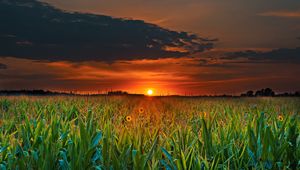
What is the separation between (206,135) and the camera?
5520mm

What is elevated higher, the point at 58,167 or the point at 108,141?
the point at 108,141

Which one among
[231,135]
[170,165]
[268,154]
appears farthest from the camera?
[231,135]

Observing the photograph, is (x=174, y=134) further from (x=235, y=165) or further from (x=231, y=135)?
(x=235, y=165)

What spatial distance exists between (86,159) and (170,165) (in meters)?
1.02

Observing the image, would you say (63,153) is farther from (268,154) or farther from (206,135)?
(268,154)

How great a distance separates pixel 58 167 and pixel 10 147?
3.28ft

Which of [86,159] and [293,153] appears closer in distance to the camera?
[86,159]

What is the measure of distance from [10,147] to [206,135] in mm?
2763

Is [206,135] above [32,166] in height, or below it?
above

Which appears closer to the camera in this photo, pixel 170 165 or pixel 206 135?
pixel 170 165

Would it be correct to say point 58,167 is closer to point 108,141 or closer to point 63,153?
point 63,153

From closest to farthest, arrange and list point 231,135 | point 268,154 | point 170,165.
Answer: point 170,165, point 268,154, point 231,135

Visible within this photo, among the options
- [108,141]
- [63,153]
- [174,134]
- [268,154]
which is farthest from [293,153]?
[63,153]

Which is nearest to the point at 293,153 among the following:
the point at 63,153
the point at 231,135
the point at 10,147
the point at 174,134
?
the point at 231,135
